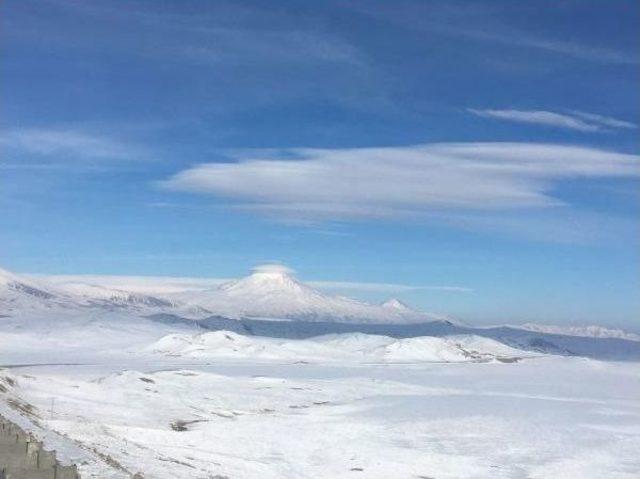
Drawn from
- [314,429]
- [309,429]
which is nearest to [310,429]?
[309,429]

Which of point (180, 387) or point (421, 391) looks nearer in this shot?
point (180, 387)

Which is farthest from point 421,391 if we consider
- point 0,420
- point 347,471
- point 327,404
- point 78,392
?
point 0,420

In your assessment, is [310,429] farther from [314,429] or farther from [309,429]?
[314,429]

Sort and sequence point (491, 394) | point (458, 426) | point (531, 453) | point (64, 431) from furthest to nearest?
point (491, 394)
point (458, 426)
point (531, 453)
point (64, 431)

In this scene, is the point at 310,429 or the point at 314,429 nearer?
the point at 310,429

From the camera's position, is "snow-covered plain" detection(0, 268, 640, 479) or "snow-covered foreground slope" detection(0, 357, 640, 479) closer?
"snow-covered plain" detection(0, 268, 640, 479)

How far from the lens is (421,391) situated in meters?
150

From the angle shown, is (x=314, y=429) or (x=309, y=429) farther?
(x=314, y=429)

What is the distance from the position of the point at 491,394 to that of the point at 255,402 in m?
59.1

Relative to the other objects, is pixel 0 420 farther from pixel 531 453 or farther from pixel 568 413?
pixel 568 413

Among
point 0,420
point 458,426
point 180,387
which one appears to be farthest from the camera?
point 180,387

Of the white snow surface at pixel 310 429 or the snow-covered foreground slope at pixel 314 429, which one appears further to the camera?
the snow-covered foreground slope at pixel 314 429

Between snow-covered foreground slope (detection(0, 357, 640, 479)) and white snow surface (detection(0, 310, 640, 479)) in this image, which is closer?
white snow surface (detection(0, 310, 640, 479))

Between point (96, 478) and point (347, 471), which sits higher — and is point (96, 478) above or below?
above
